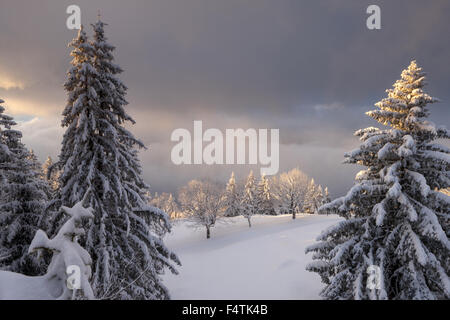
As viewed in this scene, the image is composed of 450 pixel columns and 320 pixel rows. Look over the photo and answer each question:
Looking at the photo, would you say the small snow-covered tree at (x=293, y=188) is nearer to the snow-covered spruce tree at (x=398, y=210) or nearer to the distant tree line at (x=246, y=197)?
the distant tree line at (x=246, y=197)

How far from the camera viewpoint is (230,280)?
1970cm

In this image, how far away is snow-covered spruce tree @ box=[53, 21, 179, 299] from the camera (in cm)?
912

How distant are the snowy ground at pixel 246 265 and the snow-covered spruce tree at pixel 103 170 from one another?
9547 millimetres

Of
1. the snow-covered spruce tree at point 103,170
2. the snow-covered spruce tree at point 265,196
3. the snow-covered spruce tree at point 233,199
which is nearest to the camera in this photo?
the snow-covered spruce tree at point 103,170

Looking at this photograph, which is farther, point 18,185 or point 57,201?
point 18,185

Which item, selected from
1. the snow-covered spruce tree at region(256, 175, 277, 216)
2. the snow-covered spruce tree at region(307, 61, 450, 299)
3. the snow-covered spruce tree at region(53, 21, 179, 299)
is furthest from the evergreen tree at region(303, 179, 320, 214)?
the snow-covered spruce tree at region(53, 21, 179, 299)

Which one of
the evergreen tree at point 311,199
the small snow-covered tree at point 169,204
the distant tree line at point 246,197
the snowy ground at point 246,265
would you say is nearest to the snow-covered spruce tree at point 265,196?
the distant tree line at point 246,197

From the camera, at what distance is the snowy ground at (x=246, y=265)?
676 inches

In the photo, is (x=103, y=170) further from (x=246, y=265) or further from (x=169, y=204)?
(x=169, y=204)

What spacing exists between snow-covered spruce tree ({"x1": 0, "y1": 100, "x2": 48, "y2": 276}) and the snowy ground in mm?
10225

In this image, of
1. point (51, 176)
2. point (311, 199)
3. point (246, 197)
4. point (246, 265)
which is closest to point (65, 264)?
point (246, 265)

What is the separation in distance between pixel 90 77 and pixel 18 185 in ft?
24.2
